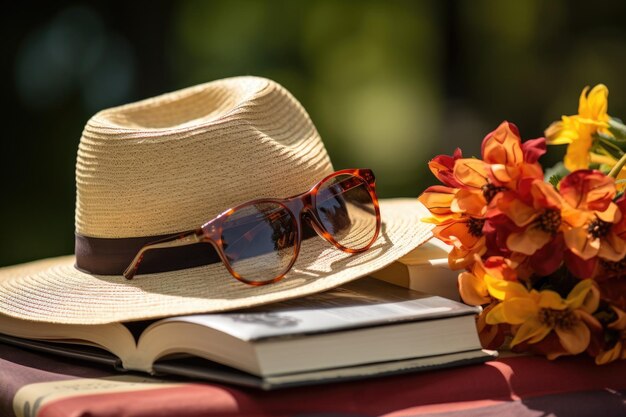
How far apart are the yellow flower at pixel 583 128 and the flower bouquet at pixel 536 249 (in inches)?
8.1

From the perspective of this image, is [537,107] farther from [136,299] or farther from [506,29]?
[136,299]

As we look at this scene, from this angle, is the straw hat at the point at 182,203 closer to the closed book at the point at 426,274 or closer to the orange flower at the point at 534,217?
the closed book at the point at 426,274

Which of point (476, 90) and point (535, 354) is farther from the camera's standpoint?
point (476, 90)

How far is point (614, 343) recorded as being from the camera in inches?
39.4

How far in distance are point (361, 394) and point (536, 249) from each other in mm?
248

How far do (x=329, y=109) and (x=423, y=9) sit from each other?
0.83 m

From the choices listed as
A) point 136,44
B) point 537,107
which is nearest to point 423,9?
point 537,107

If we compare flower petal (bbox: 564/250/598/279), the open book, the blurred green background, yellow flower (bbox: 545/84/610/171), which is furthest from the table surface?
the blurred green background

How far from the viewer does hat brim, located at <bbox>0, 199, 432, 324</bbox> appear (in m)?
1.03

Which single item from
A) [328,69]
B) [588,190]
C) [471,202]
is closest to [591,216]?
[588,190]

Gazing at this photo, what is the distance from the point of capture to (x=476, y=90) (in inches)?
182

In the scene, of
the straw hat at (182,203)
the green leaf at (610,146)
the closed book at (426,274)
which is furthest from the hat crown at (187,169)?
the green leaf at (610,146)

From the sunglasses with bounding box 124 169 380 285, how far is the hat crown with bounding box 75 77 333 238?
0.05m

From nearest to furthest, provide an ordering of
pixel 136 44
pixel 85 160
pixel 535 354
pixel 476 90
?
pixel 535 354, pixel 85 160, pixel 136 44, pixel 476 90
